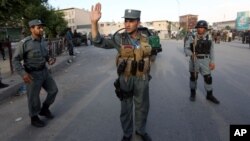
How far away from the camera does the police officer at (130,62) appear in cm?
379

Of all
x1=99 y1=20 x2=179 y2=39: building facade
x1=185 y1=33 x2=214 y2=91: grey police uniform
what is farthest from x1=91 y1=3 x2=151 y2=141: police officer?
x1=99 y1=20 x2=179 y2=39: building facade

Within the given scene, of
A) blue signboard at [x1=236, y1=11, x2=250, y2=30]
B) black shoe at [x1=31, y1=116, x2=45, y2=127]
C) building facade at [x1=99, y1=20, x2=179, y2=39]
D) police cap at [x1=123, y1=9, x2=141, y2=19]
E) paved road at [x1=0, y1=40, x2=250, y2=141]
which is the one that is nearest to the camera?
police cap at [x1=123, y1=9, x2=141, y2=19]

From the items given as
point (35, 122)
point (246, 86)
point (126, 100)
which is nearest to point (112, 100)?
point (35, 122)

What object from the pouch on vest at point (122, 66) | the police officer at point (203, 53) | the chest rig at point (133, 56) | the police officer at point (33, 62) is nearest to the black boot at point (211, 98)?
the police officer at point (203, 53)

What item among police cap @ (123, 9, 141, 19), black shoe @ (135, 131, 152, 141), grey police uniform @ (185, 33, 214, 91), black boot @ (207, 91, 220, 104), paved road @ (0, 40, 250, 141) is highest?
police cap @ (123, 9, 141, 19)

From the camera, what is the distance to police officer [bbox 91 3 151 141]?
3.79 meters

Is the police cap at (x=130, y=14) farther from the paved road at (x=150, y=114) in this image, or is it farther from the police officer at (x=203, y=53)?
the police officer at (x=203, y=53)

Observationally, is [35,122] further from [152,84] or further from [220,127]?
[152,84]

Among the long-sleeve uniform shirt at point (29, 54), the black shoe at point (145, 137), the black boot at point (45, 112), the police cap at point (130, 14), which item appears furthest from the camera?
the black boot at point (45, 112)

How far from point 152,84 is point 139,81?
4.56 metres

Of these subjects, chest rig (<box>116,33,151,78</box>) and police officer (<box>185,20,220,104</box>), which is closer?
chest rig (<box>116,33,151,78</box>)

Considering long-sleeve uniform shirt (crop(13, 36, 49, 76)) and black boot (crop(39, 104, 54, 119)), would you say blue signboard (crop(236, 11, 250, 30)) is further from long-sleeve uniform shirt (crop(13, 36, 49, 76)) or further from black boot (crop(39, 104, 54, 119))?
long-sleeve uniform shirt (crop(13, 36, 49, 76))

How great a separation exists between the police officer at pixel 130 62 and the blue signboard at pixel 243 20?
152 ft

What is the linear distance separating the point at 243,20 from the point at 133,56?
48.6m
